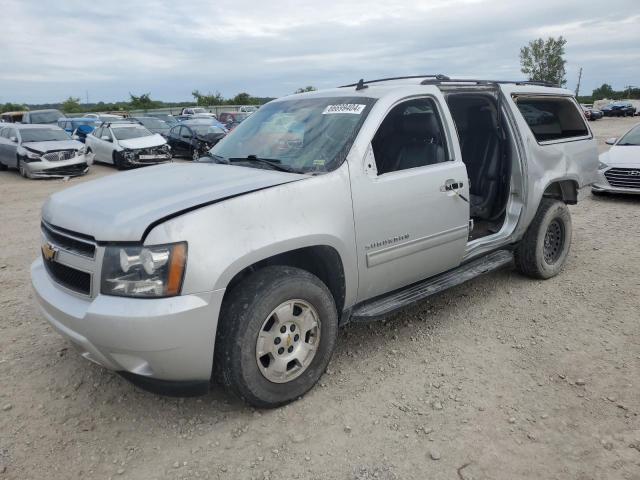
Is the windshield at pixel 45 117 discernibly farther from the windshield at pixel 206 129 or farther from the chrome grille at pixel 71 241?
the chrome grille at pixel 71 241

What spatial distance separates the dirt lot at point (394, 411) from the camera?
8.20 ft

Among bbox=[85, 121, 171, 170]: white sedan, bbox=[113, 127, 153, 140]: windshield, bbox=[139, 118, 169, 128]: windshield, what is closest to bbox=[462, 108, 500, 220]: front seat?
bbox=[85, 121, 171, 170]: white sedan

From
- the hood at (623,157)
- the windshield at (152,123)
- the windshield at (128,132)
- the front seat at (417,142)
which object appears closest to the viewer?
the front seat at (417,142)

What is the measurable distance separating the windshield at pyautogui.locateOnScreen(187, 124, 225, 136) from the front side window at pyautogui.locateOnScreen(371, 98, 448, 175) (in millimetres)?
15205

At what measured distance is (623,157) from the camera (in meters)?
8.77

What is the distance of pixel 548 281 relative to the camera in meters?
4.93

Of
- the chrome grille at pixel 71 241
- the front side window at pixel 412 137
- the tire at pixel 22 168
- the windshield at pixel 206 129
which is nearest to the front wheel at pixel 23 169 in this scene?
the tire at pixel 22 168

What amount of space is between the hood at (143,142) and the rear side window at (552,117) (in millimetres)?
13418

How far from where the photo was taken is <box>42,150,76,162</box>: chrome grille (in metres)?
13.9

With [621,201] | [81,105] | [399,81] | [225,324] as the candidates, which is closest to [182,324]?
[225,324]

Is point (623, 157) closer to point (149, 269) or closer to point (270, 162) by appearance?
point (270, 162)

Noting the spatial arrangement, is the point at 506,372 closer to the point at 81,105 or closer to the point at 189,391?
the point at 189,391

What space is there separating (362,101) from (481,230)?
2.01m

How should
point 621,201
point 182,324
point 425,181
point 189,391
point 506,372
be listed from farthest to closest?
point 621,201 < point 425,181 < point 506,372 < point 189,391 < point 182,324
